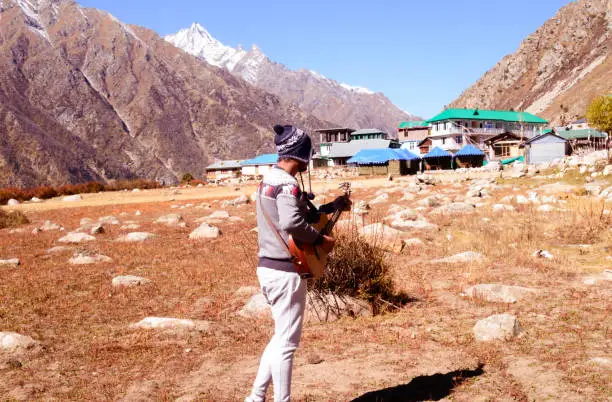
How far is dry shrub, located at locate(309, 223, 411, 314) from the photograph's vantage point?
7430 mm

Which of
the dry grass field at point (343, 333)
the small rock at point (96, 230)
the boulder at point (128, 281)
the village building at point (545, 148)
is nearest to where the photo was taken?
the dry grass field at point (343, 333)

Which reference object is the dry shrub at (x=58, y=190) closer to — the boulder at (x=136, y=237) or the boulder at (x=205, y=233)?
the boulder at (x=136, y=237)

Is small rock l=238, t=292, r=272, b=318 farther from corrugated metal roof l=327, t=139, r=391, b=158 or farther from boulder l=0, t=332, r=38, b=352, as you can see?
corrugated metal roof l=327, t=139, r=391, b=158

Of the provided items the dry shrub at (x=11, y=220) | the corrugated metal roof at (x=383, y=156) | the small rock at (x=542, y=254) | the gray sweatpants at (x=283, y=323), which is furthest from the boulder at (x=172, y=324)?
the corrugated metal roof at (x=383, y=156)

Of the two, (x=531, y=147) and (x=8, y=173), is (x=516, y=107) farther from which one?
(x=8, y=173)

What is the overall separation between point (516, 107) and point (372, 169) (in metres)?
84.7

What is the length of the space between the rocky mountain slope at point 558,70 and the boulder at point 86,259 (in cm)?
10264

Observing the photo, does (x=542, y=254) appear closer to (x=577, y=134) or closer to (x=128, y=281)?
(x=128, y=281)

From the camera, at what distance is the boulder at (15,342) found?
6266 mm

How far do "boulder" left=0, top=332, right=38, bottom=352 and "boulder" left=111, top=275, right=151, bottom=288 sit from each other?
3.20 metres

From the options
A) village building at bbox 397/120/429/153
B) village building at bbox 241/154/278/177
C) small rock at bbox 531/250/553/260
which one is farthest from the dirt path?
village building at bbox 397/120/429/153

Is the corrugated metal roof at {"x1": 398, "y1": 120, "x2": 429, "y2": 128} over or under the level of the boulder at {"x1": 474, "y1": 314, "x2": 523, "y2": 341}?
over

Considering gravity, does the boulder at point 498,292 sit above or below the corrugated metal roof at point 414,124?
below

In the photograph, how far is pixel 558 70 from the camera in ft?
436
